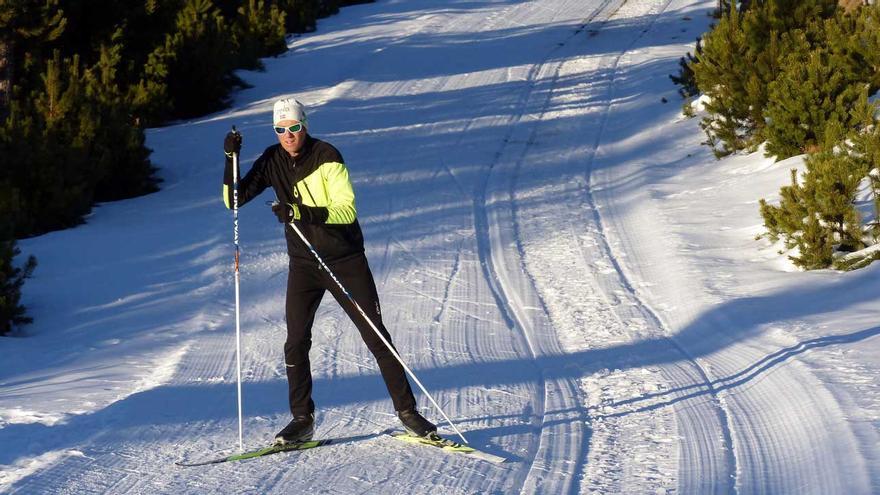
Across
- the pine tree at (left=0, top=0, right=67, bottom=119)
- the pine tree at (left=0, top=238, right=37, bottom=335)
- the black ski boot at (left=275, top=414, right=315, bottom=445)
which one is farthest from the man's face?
the pine tree at (left=0, top=0, right=67, bottom=119)

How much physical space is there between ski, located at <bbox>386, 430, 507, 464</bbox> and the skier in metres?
0.05

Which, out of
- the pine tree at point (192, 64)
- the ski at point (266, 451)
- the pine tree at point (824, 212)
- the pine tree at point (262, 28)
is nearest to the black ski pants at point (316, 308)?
the ski at point (266, 451)

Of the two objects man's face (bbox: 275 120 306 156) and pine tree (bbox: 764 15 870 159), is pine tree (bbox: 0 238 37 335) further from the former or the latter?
pine tree (bbox: 764 15 870 159)

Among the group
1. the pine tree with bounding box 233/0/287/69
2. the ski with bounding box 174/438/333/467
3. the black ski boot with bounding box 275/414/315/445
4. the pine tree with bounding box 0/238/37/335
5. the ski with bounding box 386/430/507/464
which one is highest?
the pine tree with bounding box 233/0/287/69

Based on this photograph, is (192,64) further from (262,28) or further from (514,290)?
(514,290)

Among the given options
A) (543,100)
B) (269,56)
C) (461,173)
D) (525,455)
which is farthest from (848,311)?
(269,56)

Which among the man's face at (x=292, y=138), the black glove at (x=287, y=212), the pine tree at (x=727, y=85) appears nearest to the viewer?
the black glove at (x=287, y=212)

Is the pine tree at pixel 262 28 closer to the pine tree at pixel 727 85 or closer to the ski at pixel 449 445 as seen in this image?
the pine tree at pixel 727 85

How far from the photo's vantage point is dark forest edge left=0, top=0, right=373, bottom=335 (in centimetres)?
1309

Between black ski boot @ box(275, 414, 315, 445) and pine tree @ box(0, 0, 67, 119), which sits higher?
pine tree @ box(0, 0, 67, 119)

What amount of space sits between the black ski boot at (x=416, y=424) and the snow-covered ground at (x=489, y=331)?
5.0 inches

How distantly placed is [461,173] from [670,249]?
15.7 ft

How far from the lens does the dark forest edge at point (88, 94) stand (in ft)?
42.9

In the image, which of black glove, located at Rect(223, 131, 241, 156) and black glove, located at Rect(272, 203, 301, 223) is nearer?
black glove, located at Rect(272, 203, 301, 223)
